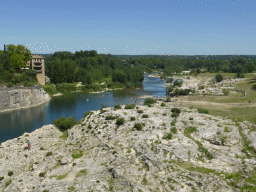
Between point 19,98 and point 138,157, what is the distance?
59.6 metres

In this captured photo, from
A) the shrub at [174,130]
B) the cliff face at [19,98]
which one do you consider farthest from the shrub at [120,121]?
the cliff face at [19,98]

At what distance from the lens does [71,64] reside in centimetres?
12356

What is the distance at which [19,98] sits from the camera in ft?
248

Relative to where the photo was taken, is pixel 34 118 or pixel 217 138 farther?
pixel 34 118

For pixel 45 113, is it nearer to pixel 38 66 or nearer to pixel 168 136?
pixel 38 66

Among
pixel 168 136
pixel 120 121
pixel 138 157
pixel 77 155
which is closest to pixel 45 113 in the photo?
pixel 120 121

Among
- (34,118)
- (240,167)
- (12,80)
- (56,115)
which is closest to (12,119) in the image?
(34,118)

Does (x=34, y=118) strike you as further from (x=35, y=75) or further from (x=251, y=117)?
(x=251, y=117)

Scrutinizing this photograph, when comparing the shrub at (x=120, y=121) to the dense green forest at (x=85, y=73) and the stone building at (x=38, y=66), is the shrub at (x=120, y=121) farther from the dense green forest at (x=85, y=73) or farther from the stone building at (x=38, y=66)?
the dense green forest at (x=85, y=73)

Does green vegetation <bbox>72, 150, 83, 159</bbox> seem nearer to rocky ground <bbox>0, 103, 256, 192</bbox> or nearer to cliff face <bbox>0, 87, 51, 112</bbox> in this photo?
rocky ground <bbox>0, 103, 256, 192</bbox>

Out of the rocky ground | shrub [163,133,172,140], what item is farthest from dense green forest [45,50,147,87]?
shrub [163,133,172,140]

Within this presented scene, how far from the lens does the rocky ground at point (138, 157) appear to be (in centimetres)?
2481

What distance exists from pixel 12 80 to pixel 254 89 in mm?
92511

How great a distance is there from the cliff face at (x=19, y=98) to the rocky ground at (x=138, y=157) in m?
33.5
